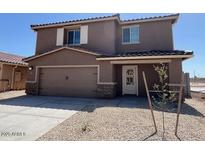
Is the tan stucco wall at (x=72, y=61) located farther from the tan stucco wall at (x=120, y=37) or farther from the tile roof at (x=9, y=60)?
the tile roof at (x=9, y=60)

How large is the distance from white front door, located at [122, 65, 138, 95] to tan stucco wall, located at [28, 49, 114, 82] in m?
2.44

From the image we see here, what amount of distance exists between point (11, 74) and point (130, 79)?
11.9 meters

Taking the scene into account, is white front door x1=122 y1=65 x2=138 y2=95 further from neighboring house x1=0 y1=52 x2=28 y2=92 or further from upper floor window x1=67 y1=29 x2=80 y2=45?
neighboring house x1=0 y1=52 x2=28 y2=92

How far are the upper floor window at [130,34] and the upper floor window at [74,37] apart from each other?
3917mm

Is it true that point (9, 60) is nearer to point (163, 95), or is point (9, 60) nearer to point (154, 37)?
point (154, 37)

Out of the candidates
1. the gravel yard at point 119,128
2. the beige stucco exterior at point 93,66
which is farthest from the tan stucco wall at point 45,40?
the gravel yard at point 119,128

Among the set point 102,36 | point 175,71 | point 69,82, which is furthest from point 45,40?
point 175,71

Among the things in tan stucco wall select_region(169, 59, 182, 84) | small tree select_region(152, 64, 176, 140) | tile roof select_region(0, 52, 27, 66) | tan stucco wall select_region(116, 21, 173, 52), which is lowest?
small tree select_region(152, 64, 176, 140)

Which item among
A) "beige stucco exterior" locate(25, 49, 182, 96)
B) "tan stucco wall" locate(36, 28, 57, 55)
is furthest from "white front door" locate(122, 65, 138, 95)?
"tan stucco wall" locate(36, 28, 57, 55)

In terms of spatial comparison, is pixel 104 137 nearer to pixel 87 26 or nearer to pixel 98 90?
pixel 98 90

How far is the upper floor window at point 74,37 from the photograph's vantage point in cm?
1341

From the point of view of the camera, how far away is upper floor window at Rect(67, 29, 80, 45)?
13414 mm

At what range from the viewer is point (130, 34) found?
508 inches
